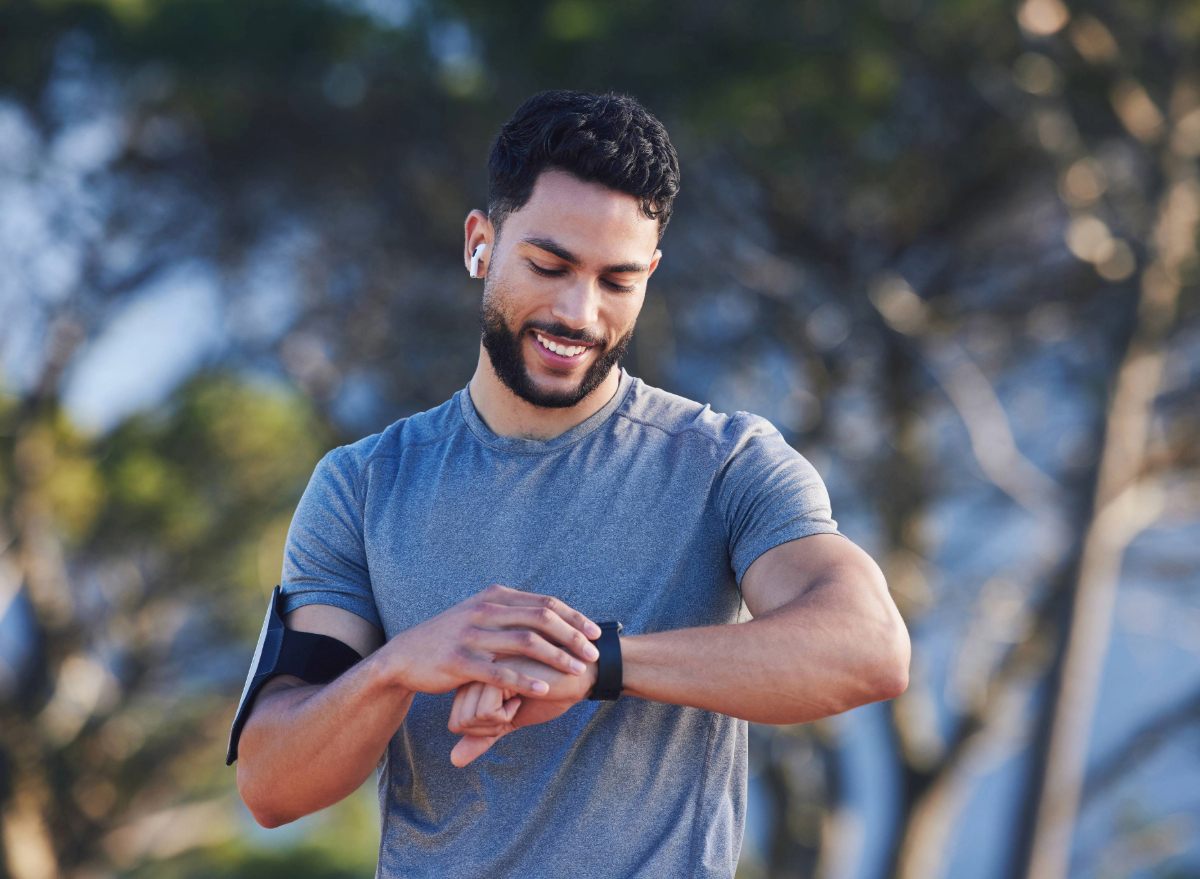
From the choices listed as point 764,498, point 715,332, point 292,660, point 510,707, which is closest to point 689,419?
point 764,498

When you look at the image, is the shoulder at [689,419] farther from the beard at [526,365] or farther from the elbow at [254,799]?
the elbow at [254,799]

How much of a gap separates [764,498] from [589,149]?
54 centimetres

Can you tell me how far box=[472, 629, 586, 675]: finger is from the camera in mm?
1458

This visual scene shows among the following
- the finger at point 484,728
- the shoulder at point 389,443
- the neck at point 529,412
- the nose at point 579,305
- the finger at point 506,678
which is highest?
the nose at point 579,305

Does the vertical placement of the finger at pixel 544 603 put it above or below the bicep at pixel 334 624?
above

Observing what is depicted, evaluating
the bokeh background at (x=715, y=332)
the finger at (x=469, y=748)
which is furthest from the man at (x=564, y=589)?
the bokeh background at (x=715, y=332)

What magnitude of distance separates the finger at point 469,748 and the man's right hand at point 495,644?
0.08 meters

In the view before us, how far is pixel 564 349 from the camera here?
5.72ft

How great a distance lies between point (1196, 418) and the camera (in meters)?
6.98

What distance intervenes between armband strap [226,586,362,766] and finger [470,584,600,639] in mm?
302

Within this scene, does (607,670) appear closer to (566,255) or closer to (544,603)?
(544,603)

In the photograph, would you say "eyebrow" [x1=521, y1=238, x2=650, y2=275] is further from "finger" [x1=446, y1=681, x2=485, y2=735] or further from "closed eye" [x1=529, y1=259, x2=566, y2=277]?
"finger" [x1=446, y1=681, x2=485, y2=735]

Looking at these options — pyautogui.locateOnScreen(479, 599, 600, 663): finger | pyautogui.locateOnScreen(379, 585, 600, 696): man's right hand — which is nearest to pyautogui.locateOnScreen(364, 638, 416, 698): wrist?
pyautogui.locateOnScreen(379, 585, 600, 696): man's right hand

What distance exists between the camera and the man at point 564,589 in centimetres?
151
